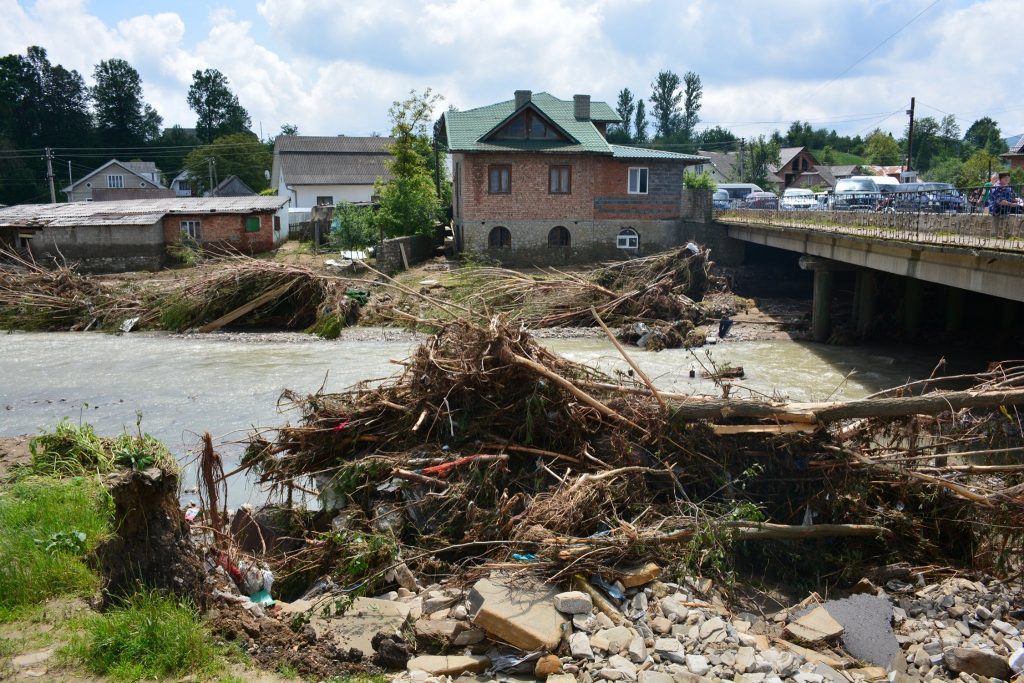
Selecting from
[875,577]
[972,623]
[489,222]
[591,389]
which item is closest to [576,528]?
[591,389]

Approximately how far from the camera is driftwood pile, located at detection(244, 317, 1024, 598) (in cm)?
783

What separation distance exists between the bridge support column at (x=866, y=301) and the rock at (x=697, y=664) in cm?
2003

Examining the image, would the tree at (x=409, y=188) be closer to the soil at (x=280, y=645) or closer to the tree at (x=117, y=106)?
the soil at (x=280, y=645)

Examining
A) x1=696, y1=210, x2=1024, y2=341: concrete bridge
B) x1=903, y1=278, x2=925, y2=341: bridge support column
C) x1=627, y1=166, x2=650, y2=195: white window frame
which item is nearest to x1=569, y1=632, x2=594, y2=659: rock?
x1=696, y1=210, x2=1024, y2=341: concrete bridge

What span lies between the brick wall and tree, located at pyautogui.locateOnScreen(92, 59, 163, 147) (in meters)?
45.5

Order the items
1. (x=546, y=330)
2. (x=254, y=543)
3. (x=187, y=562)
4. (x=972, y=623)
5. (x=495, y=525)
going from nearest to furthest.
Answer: (x=187, y=562) → (x=972, y=623) → (x=495, y=525) → (x=254, y=543) → (x=546, y=330)

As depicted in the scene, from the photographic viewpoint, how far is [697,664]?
6066mm

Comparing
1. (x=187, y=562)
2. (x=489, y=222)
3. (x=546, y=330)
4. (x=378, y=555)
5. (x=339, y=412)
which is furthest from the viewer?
(x=489, y=222)

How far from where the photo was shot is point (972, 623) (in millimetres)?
6941

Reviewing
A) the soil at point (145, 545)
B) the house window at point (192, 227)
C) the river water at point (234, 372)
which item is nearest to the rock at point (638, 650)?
the soil at point (145, 545)

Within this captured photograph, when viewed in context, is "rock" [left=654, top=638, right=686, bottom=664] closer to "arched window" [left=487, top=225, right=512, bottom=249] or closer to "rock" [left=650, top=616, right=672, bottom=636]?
"rock" [left=650, top=616, right=672, bottom=636]

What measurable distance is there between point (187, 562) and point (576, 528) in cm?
353

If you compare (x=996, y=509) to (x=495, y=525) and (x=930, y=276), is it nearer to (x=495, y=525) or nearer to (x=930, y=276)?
(x=495, y=525)

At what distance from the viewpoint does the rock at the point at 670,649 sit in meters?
6.16
